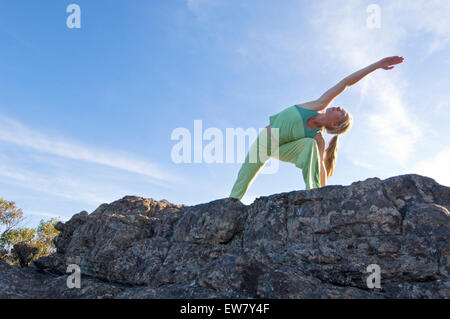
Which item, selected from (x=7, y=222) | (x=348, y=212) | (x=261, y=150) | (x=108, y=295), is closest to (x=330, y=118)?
(x=261, y=150)

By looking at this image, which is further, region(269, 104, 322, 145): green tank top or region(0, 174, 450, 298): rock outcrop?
region(269, 104, 322, 145): green tank top

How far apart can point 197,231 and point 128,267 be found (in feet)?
3.15

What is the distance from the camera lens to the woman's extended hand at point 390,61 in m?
4.59

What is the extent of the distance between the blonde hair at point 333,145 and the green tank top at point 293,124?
0.31 meters

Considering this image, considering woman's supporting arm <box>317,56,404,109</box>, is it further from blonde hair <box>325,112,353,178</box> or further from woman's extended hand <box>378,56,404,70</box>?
blonde hair <box>325,112,353,178</box>

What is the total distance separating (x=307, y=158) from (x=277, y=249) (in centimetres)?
166

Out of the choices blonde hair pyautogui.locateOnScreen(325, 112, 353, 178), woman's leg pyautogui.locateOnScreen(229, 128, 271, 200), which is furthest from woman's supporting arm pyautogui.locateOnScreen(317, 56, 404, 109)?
woman's leg pyautogui.locateOnScreen(229, 128, 271, 200)

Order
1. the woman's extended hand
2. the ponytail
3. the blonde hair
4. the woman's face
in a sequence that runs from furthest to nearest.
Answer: the ponytail → the blonde hair → the woman's face → the woman's extended hand

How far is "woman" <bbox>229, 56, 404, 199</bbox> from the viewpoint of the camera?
4715 millimetres

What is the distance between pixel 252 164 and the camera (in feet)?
17.7

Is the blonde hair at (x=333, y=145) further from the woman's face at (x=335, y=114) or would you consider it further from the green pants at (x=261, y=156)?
the green pants at (x=261, y=156)

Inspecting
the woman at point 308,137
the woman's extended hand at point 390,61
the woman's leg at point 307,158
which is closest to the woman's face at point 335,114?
the woman at point 308,137

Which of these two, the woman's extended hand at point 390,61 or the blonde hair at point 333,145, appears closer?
the woman's extended hand at point 390,61
